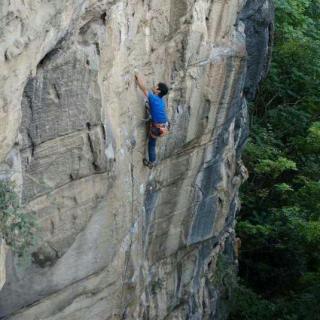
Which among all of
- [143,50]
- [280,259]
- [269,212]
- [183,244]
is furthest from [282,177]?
[143,50]

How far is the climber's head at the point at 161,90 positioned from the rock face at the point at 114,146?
217 millimetres

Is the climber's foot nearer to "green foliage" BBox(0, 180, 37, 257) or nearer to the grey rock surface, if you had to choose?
"green foliage" BBox(0, 180, 37, 257)

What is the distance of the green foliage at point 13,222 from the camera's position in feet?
22.0

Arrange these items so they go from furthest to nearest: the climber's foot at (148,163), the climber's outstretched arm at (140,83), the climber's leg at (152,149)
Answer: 1. the climber's foot at (148,163)
2. the climber's leg at (152,149)
3. the climber's outstretched arm at (140,83)

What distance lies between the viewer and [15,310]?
8852mm

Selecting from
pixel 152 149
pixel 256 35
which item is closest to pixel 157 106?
pixel 152 149

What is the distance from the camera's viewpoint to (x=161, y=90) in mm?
9555

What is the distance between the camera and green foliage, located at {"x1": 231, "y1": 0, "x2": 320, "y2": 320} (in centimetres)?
1680

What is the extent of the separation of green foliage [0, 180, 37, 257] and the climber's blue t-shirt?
2721 mm

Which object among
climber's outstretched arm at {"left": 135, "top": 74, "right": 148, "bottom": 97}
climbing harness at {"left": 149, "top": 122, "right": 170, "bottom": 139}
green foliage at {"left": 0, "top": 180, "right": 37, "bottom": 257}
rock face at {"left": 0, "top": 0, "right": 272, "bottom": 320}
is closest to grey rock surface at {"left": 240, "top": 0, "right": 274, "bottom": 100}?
rock face at {"left": 0, "top": 0, "right": 272, "bottom": 320}

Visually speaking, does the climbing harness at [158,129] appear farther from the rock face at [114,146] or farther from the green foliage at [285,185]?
the green foliage at [285,185]

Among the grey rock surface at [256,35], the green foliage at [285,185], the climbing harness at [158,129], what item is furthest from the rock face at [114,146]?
the green foliage at [285,185]

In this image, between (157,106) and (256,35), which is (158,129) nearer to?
(157,106)

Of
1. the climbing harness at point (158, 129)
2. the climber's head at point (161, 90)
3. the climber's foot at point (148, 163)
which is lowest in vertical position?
the climber's foot at point (148, 163)
